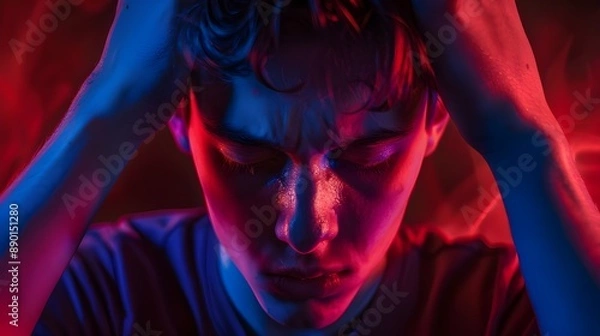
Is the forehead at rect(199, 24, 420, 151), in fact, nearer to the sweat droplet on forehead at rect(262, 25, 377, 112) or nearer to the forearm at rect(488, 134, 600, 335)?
the sweat droplet on forehead at rect(262, 25, 377, 112)

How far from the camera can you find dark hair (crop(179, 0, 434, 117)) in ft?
2.13

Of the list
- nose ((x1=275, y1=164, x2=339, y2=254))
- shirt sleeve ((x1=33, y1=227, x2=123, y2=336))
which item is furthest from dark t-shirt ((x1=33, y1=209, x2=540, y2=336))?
nose ((x1=275, y1=164, x2=339, y2=254))

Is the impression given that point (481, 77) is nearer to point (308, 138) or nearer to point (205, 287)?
point (308, 138)

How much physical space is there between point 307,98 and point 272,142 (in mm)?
52

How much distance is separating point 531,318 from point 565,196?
0.16m

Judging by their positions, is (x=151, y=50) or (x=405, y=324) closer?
(x=151, y=50)

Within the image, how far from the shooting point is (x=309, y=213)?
69 cm

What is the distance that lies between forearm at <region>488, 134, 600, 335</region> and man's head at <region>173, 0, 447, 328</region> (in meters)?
0.11

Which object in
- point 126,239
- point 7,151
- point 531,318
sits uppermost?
point 7,151

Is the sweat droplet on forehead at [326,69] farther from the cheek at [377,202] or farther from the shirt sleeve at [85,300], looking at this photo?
the shirt sleeve at [85,300]

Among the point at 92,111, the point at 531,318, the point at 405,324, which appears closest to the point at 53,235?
the point at 92,111

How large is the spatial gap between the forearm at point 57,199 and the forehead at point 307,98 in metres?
0.10

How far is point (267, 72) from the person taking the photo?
67 centimetres

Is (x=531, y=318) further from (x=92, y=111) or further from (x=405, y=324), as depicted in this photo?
(x=92, y=111)
